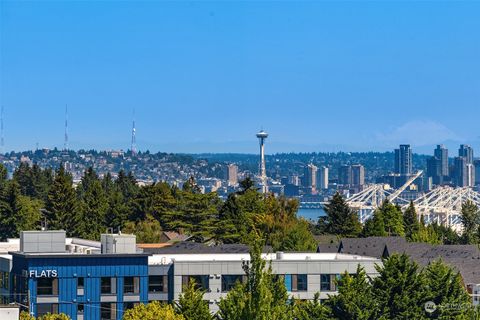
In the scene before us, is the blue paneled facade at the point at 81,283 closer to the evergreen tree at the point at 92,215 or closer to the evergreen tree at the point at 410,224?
the evergreen tree at the point at 92,215

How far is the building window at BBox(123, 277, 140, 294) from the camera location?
100m

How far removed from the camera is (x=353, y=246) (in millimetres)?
148250

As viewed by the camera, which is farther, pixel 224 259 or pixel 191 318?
pixel 224 259

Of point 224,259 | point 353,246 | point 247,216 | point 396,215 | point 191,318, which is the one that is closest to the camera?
point 191,318

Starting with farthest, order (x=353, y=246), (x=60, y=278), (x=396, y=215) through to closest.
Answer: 1. (x=396, y=215)
2. (x=353, y=246)
3. (x=60, y=278)

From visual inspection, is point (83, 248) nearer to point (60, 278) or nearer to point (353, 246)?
point (60, 278)

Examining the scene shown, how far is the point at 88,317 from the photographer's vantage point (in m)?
99.2

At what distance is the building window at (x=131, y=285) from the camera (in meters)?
100

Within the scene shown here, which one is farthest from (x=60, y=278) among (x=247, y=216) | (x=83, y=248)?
(x=247, y=216)

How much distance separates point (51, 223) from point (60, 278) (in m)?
78.5

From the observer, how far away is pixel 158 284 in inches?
3989

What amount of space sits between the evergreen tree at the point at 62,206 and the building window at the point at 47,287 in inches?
3039

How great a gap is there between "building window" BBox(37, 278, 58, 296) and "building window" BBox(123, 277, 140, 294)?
4.04m

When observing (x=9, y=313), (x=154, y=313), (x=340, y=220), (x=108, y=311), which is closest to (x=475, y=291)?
(x=108, y=311)
